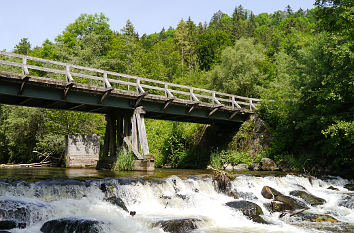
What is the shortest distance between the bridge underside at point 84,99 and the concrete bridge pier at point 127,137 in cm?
50

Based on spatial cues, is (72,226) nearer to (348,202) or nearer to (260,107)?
(348,202)

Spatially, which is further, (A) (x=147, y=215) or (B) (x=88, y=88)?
(B) (x=88, y=88)

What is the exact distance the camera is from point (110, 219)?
9.20 meters

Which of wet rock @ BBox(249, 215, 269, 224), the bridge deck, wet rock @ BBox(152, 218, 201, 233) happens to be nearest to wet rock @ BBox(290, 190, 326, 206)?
wet rock @ BBox(249, 215, 269, 224)

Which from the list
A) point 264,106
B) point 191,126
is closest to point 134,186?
point 264,106

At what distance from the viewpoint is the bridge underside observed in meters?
15.4

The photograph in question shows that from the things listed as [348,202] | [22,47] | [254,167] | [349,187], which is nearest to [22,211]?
[348,202]

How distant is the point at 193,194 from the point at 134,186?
2.40 m

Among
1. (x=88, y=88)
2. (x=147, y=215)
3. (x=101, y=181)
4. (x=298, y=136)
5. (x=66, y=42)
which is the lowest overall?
(x=147, y=215)

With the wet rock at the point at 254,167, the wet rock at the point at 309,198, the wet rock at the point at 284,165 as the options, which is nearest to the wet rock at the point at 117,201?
the wet rock at the point at 309,198

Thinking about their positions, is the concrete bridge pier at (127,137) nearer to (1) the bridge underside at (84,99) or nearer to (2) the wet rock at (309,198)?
(1) the bridge underside at (84,99)

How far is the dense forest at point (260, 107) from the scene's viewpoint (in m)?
18.3

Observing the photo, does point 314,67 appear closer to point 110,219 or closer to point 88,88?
point 88,88

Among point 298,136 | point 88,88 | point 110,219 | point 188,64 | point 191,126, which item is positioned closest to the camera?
point 110,219
